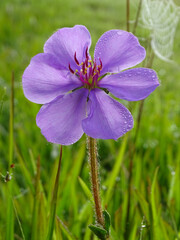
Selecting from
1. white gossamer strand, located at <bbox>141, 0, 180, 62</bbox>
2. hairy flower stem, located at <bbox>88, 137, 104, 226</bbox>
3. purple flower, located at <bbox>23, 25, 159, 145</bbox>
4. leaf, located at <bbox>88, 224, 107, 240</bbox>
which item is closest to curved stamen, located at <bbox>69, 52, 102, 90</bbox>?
purple flower, located at <bbox>23, 25, 159, 145</bbox>

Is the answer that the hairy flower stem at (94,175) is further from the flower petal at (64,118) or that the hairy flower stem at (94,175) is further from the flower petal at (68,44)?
the flower petal at (68,44)

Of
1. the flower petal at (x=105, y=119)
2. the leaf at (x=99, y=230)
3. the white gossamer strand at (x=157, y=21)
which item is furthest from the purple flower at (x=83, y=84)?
the white gossamer strand at (x=157, y=21)

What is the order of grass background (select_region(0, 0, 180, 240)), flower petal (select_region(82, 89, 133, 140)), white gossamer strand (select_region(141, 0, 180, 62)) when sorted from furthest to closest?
white gossamer strand (select_region(141, 0, 180, 62)) < grass background (select_region(0, 0, 180, 240)) < flower petal (select_region(82, 89, 133, 140))

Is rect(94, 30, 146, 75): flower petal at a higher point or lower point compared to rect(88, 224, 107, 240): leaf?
higher

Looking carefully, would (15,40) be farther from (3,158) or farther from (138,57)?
(138,57)

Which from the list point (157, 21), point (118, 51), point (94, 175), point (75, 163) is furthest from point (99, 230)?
point (157, 21)

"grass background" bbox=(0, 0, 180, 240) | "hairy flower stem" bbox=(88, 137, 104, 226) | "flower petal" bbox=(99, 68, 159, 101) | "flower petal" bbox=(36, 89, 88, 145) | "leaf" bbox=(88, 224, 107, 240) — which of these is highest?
"flower petal" bbox=(99, 68, 159, 101)

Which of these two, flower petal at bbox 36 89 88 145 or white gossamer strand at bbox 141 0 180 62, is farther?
white gossamer strand at bbox 141 0 180 62

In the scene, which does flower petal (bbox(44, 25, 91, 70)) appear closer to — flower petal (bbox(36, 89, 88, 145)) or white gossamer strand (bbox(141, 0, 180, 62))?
flower petal (bbox(36, 89, 88, 145))
